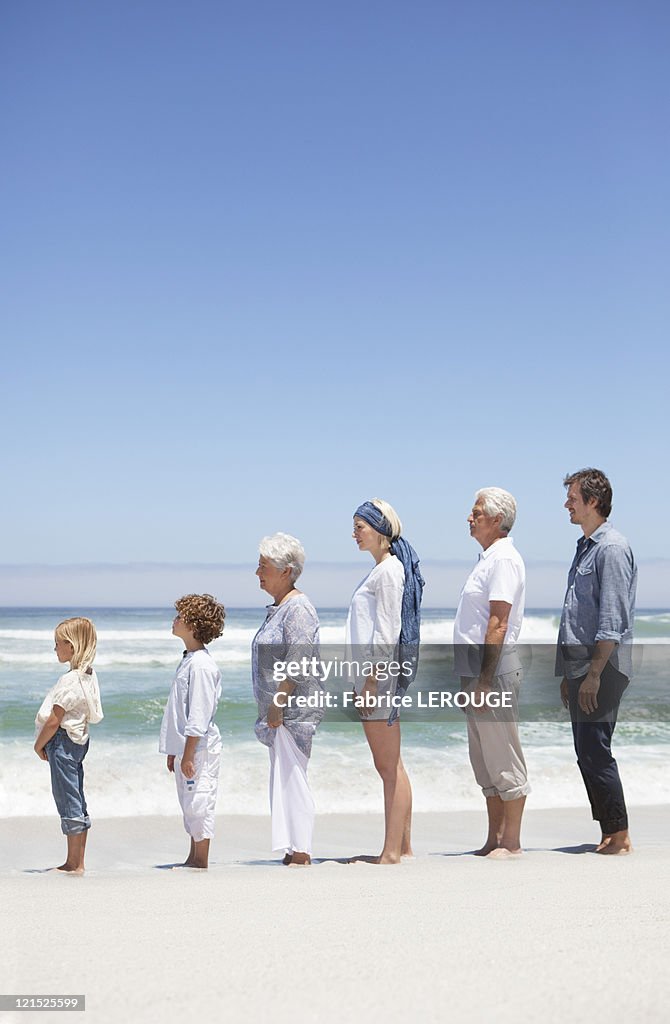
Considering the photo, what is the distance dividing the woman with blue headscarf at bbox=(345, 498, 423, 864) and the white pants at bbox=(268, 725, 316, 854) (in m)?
0.32

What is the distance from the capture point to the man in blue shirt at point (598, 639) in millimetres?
3760

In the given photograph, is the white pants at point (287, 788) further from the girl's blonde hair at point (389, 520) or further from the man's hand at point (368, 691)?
the girl's blonde hair at point (389, 520)

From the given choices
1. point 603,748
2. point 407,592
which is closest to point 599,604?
point 603,748

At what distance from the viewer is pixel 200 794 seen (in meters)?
3.77

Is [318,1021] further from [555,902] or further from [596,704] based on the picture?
[596,704]

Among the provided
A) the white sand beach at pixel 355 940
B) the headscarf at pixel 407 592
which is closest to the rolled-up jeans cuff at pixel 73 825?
the white sand beach at pixel 355 940

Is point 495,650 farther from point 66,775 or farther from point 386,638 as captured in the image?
point 66,775

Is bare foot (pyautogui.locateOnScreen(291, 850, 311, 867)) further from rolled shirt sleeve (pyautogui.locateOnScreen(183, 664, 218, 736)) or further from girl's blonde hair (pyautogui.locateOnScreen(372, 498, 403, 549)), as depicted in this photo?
girl's blonde hair (pyautogui.locateOnScreen(372, 498, 403, 549))

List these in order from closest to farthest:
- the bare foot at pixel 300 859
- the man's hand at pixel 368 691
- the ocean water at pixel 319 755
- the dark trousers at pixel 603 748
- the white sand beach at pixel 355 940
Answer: the white sand beach at pixel 355 940
the man's hand at pixel 368 691
the dark trousers at pixel 603 748
the bare foot at pixel 300 859
the ocean water at pixel 319 755

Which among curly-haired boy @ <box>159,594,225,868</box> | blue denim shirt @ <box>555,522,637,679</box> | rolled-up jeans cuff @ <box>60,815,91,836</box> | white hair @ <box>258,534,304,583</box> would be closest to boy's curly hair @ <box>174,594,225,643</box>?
curly-haired boy @ <box>159,594,225,868</box>

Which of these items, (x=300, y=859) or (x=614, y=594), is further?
(x=300, y=859)

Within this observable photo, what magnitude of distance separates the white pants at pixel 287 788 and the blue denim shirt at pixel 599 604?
3.82ft

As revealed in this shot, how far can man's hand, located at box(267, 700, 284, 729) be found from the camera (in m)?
3.80

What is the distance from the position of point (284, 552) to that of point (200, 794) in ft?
3.38
